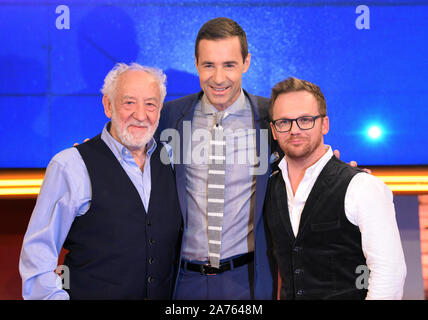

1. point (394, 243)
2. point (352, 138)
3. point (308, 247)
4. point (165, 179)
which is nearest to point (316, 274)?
point (308, 247)

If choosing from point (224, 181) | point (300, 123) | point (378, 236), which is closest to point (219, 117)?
point (224, 181)

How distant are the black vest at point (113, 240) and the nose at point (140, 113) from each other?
8.2 inches

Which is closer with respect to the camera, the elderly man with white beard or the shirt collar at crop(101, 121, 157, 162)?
the elderly man with white beard

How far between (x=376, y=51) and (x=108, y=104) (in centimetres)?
203

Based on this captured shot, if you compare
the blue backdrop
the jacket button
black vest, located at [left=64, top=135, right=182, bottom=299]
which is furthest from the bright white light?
black vest, located at [left=64, top=135, right=182, bottom=299]

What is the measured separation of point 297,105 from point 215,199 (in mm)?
631

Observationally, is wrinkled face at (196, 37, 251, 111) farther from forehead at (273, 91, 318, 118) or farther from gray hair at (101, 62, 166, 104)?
forehead at (273, 91, 318, 118)

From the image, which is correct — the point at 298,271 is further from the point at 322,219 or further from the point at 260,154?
the point at 260,154

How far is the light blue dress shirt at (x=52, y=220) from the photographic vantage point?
1916mm

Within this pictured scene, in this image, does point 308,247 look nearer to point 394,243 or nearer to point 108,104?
point 394,243

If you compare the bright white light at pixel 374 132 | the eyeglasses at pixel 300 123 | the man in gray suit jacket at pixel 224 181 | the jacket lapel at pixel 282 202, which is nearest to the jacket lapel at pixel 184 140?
the man in gray suit jacket at pixel 224 181

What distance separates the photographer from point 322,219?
1846 millimetres

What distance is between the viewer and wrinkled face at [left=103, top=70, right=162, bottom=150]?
214 cm

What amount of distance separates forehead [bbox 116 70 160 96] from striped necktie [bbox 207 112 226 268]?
1.38ft
